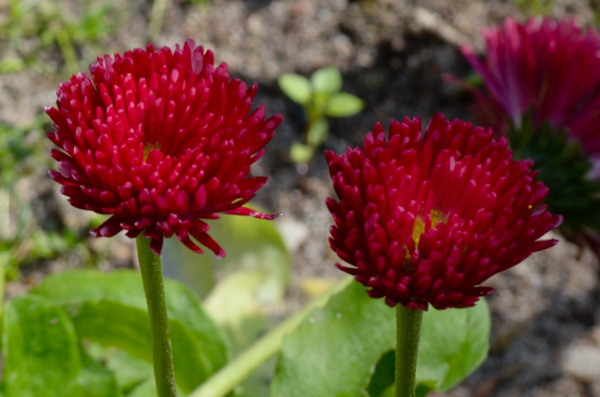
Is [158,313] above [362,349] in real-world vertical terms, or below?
above

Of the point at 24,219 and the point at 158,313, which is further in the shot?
the point at 24,219

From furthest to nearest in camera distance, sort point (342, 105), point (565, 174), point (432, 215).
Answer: point (342, 105), point (565, 174), point (432, 215)

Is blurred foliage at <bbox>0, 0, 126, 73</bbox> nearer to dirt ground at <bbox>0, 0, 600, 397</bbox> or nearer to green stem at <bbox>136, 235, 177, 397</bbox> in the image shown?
dirt ground at <bbox>0, 0, 600, 397</bbox>

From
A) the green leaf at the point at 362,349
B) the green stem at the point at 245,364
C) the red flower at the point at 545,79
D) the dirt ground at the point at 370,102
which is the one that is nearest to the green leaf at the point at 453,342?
the green leaf at the point at 362,349

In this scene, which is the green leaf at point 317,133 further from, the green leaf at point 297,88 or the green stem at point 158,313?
the green stem at point 158,313

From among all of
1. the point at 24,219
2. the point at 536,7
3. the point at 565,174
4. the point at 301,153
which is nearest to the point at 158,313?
the point at 565,174

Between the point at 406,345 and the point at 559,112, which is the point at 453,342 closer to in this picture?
the point at 406,345
